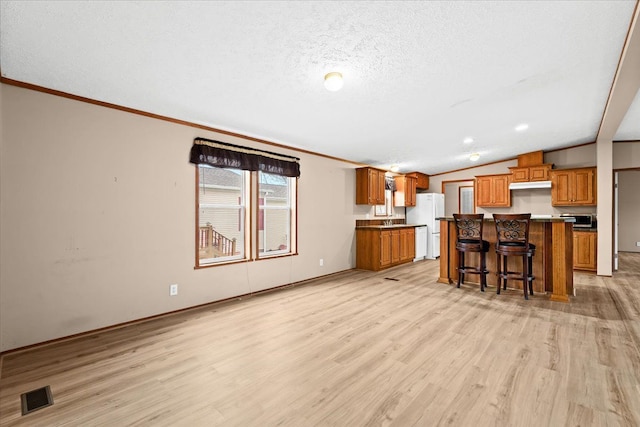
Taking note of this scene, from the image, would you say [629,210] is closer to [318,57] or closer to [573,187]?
[573,187]

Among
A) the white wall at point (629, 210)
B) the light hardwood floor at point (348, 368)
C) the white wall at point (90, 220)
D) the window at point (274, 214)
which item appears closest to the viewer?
the light hardwood floor at point (348, 368)

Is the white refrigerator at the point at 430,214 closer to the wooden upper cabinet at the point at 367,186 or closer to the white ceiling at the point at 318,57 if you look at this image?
the wooden upper cabinet at the point at 367,186

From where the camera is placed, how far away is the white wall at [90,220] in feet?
8.36

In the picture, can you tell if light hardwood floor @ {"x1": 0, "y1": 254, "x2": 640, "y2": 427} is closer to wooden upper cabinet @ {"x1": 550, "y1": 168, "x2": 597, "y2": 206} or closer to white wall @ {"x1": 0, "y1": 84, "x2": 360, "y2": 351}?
white wall @ {"x1": 0, "y1": 84, "x2": 360, "y2": 351}

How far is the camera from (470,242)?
450 cm

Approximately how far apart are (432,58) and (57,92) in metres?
3.47

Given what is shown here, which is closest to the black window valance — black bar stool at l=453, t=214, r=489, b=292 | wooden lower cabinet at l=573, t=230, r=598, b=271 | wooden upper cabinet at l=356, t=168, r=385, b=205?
wooden upper cabinet at l=356, t=168, r=385, b=205

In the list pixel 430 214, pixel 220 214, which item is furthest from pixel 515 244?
pixel 220 214

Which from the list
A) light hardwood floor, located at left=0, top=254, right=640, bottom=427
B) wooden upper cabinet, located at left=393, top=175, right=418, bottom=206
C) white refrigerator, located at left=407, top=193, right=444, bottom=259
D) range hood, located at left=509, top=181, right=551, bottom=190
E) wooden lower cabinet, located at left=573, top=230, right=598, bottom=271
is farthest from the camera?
white refrigerator, located at left=407, top=193, right=444, bottom=259

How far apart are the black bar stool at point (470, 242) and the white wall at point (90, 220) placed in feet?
11.6

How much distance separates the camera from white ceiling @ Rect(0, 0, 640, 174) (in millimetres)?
1895

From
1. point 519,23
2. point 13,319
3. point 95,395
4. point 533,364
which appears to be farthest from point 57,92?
point 533,364

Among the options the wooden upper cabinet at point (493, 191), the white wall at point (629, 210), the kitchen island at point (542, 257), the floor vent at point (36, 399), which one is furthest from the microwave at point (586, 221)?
the floor vent at point (36, 399)

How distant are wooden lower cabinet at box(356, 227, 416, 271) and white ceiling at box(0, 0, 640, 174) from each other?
268cm
